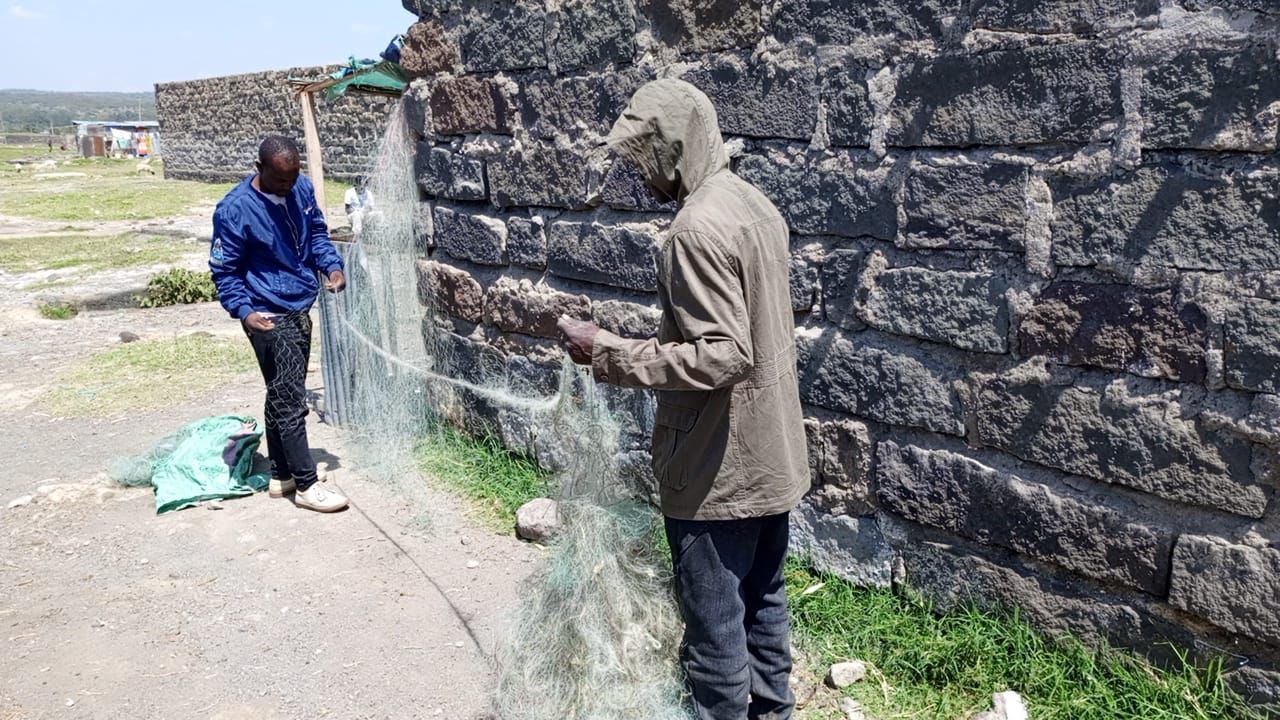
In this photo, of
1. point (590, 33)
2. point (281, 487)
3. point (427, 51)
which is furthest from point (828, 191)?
point (281, 487)

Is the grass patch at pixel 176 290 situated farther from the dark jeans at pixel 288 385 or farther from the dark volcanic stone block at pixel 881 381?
the dark volcanic stone block at pixel 881 381

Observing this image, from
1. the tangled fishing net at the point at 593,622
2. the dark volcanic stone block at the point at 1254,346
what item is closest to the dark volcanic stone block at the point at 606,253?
the tangled fishing net at the point at 593,622

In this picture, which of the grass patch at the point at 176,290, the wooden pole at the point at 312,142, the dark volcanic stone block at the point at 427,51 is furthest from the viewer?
the grass patch at the point at 176,290

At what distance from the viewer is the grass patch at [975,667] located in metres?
2.86

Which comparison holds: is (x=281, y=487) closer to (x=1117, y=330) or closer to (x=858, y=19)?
(x=858, y=19)

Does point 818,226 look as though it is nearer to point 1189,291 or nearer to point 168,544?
point 1189,291

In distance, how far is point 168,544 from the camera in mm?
4598

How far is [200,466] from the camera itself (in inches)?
204

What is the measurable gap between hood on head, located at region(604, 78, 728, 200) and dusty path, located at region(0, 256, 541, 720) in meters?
1.92

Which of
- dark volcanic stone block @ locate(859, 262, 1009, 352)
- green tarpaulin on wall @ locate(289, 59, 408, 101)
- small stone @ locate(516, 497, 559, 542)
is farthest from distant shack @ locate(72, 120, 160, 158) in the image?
dark volcanic stone block @ locate(859, 262, 1009, 352)

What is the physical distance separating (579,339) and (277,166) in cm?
274

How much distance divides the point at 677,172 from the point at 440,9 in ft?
10.5

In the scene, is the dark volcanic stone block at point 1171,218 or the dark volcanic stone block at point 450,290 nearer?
the dark volcanic stone block at point 1171,218

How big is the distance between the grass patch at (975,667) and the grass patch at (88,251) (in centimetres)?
1249
